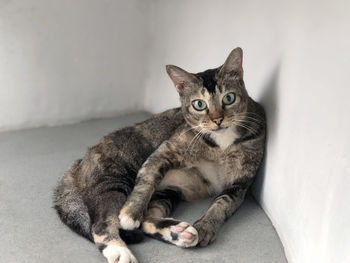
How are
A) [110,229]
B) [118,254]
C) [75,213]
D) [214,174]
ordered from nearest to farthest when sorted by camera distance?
1. [118,254]
2. [110,229]
3. [75,213]
4. [214,174]

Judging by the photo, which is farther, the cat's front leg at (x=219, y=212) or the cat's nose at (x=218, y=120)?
the cat's nose at (x=218, y=120)

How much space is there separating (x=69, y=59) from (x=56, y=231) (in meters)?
1.63

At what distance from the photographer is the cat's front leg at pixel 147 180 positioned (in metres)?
1.76

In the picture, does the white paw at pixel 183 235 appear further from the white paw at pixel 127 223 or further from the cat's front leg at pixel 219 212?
the white paw at pixel 127 223

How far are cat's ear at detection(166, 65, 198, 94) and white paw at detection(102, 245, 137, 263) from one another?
30.4 inches

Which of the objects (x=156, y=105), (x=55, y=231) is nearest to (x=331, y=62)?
(x=55, y=231)

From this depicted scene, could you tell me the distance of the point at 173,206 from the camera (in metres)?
2.00

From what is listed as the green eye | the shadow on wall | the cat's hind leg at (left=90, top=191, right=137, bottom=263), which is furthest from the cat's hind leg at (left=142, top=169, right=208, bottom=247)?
the green eye

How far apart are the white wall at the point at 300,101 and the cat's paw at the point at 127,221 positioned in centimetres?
59

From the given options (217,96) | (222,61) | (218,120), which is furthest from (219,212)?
(222,61)

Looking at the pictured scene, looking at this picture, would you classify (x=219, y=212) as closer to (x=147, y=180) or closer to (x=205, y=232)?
(x=205, y=232)

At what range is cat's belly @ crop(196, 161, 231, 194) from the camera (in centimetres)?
202

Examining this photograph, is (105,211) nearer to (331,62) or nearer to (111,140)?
(111,140)

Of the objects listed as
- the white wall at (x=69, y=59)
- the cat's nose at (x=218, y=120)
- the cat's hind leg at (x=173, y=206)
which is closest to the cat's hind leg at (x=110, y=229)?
the cat's hind leg at (x=173, y=206)
